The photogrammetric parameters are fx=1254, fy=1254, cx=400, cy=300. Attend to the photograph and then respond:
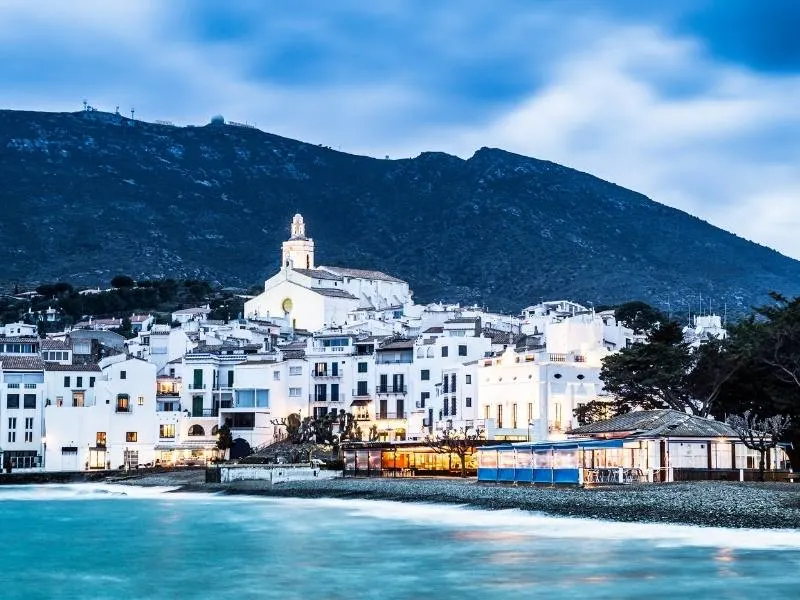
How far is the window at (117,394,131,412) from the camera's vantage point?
3068 inches

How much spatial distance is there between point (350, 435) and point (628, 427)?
28327mm

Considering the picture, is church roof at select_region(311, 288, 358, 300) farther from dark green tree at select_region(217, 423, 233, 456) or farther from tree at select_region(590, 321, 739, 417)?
tree at select_region(590, 321, 739, 417)

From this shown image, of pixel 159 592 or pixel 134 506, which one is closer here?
pixel 159 592

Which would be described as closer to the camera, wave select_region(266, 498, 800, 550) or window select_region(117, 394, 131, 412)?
wave select_region(266, 498, 800, 550)

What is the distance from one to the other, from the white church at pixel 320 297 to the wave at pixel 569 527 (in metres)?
59.9

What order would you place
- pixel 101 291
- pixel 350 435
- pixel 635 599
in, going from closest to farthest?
pixel 635 599 < pixel 350 435 < pixel 101 291

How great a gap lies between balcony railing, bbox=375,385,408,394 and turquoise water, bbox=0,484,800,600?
29.0m

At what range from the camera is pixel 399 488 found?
53.9 m

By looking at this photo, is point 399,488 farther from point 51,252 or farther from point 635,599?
point 51,252

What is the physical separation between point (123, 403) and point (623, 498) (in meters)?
44.6

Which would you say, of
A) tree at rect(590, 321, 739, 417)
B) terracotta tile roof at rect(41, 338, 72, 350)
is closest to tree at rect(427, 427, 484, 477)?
tree at rect(590, 321, 739, 417)

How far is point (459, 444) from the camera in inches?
2368

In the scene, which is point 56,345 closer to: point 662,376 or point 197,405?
point 197,405

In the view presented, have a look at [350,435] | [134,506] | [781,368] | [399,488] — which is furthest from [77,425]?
[781,368]
